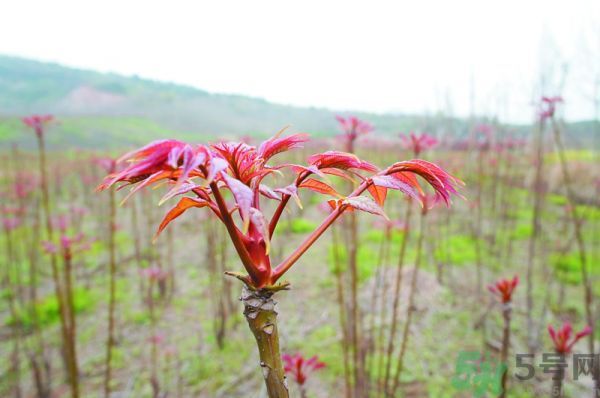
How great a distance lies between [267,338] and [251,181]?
254 mm

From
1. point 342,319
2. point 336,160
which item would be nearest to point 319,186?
point 336,160

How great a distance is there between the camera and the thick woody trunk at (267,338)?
518 millimetres

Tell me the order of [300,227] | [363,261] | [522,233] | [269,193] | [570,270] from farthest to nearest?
[300,227] < [522,233] < [363,261] < [570,270] < [269,193]

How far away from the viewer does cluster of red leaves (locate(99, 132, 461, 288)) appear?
0.47m

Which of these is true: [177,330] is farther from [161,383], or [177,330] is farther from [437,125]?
[437,125]

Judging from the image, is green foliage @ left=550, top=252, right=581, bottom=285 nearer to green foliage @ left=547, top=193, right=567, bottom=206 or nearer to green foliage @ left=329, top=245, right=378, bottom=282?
green foliage @ left=329, top=245, right=378, bottom=282

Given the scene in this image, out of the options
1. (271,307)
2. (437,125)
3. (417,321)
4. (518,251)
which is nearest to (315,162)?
(271,307)

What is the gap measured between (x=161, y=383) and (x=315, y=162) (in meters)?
2.87

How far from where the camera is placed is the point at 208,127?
32594 millimetres

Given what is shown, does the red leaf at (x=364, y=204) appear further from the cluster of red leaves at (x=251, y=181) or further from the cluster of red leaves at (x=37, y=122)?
the cluster of red leaves at (x=37, y=122)

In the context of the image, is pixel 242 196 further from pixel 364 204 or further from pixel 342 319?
pixel 342 319

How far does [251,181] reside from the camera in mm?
621

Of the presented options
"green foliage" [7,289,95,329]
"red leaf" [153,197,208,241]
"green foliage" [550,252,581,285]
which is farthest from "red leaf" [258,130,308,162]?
"green foliage" [550,252,581,285]

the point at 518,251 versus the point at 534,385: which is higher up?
the point at 518,251
